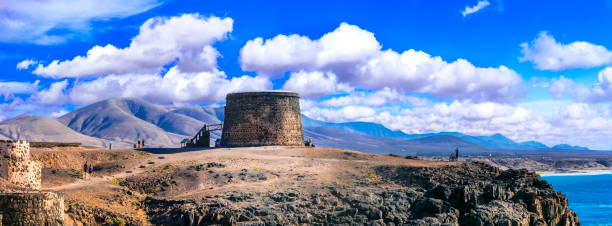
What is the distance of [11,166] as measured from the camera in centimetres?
2488

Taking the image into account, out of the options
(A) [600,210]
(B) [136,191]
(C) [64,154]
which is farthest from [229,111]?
(A) [600,210]

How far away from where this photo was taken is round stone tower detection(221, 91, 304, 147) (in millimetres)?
45375

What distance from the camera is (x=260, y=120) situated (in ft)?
149

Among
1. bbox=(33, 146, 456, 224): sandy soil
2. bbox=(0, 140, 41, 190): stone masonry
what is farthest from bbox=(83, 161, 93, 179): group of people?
bbox=(0, 140, 41, 190): stone masonry

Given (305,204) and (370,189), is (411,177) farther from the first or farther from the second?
(305,204)

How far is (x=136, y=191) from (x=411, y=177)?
51.4 ft

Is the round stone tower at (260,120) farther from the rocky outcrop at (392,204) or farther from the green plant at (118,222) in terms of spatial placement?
the green plant at (118,222)

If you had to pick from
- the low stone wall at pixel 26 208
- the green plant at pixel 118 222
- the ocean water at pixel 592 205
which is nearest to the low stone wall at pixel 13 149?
the low stone wall at pixel 26 208

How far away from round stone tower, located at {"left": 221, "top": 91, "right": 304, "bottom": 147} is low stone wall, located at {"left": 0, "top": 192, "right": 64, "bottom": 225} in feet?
81.8

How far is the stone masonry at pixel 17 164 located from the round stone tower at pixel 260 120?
68.9 ft

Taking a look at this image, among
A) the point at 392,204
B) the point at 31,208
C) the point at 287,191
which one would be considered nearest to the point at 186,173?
the point at 287,191

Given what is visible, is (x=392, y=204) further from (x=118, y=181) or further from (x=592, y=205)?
(x=592, y=205)

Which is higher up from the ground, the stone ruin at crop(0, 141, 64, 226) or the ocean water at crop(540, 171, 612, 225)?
the stone ruin at crop(0, 141, 64, 226)

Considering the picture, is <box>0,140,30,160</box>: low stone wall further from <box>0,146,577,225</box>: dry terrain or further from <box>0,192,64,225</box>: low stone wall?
<box>0,192,64,225</box>: low stone wall
